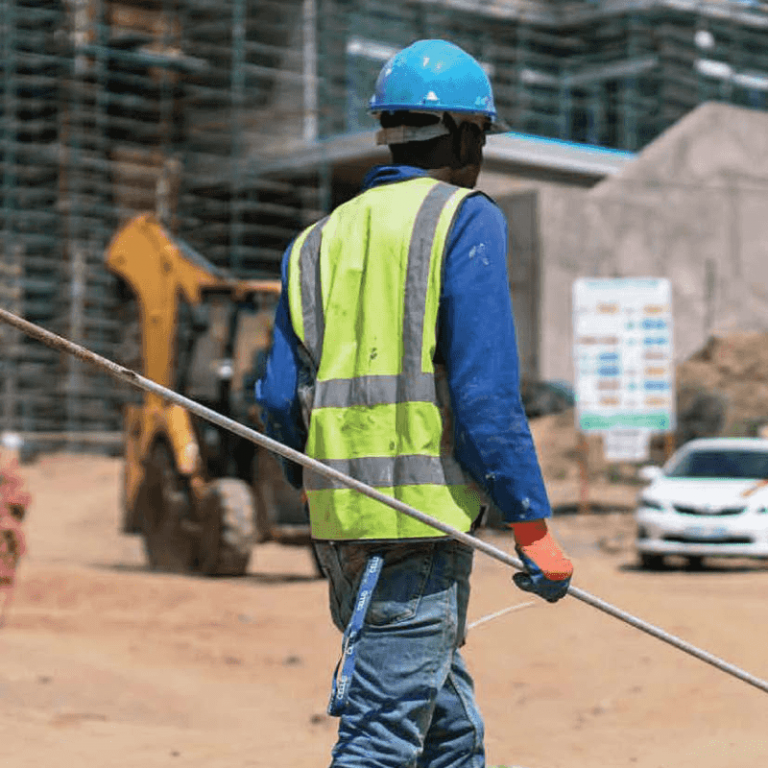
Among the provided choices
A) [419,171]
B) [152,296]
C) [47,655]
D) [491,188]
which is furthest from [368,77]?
[419,171]

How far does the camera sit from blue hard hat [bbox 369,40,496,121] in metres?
4.03

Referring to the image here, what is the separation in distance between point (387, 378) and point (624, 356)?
17582mm

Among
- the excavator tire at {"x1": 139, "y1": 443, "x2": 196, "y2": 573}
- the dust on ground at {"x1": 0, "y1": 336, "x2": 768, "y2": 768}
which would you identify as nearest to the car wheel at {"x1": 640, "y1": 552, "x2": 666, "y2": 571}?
the dust on ground at {"x1": 0, "y1": 336, "x2": 768, "y2": 768}

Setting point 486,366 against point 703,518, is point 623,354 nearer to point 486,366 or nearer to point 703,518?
point 703,518

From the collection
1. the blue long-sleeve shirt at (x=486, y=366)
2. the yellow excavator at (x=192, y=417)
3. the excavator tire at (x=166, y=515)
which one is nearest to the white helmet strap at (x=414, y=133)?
the blue long-sleeve shirt at (x=486, y=366)

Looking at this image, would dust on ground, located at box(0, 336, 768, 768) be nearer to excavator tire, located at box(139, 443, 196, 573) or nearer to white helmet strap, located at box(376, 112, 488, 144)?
excavator tire, located at box(139, 443, 196, 573)

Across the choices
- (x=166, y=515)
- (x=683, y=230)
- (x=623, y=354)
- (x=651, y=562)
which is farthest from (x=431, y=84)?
(x=683, y=230)

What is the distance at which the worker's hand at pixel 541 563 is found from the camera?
150 inches

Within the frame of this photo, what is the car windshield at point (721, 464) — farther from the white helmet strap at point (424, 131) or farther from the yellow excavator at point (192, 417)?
the white helmet strap at point (424, 131)

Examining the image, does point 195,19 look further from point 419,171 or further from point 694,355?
point 419,171

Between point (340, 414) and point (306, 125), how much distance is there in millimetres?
31221

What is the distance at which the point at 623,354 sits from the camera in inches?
838

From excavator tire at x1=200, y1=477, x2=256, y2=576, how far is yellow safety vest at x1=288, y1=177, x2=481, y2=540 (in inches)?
449

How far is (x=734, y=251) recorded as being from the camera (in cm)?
3138
